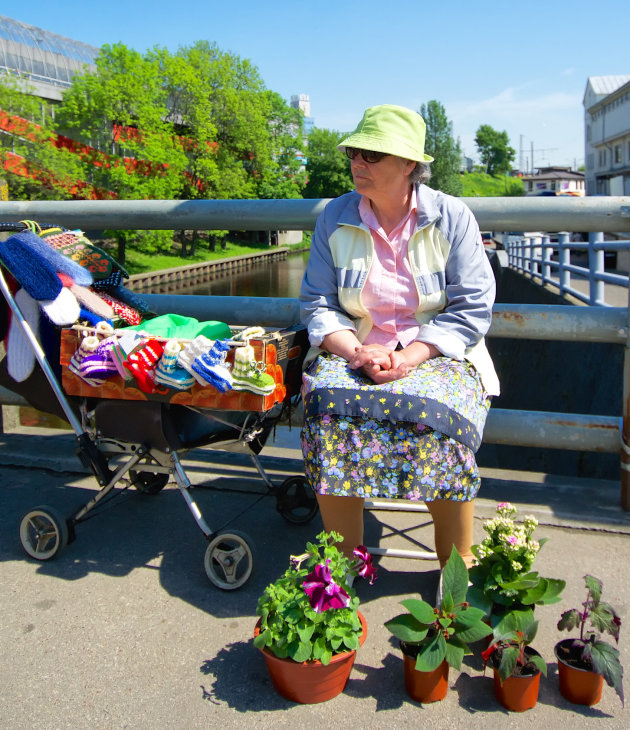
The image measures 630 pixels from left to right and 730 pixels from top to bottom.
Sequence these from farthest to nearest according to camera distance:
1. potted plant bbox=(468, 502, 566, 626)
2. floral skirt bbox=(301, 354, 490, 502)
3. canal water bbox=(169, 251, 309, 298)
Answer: canal water bbox=(169, 251, 309, 298)
floral skirt bbox=(301, 354, 490, 502)
potted plant bbox=(468, 502, 566, 626)

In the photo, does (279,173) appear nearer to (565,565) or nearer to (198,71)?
(198,71)

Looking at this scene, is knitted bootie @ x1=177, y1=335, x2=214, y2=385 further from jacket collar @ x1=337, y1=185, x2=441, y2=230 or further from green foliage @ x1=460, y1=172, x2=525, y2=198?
green foliage @ x1=460, y1=172, x2=525, y2=198

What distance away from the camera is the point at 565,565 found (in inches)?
109

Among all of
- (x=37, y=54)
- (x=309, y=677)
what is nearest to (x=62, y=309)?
(x=309, y=677)

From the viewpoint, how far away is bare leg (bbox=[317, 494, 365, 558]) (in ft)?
8.23

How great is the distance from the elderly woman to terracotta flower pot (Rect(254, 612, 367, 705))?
54cm

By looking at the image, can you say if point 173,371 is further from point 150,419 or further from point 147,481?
point 147,481

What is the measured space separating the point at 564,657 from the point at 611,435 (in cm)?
137

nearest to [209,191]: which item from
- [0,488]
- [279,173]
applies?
[279,173]

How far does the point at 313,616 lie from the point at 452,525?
2.45ft

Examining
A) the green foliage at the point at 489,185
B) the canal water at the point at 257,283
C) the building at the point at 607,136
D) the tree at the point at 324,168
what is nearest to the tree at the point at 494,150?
the green foliage at the point at 489,185

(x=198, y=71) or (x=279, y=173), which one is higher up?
(x=198, y=71)

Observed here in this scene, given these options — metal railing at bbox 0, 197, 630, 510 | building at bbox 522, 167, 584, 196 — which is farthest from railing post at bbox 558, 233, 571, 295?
building at bbox 522, 167, 584, 196

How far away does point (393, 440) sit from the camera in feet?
7.74
